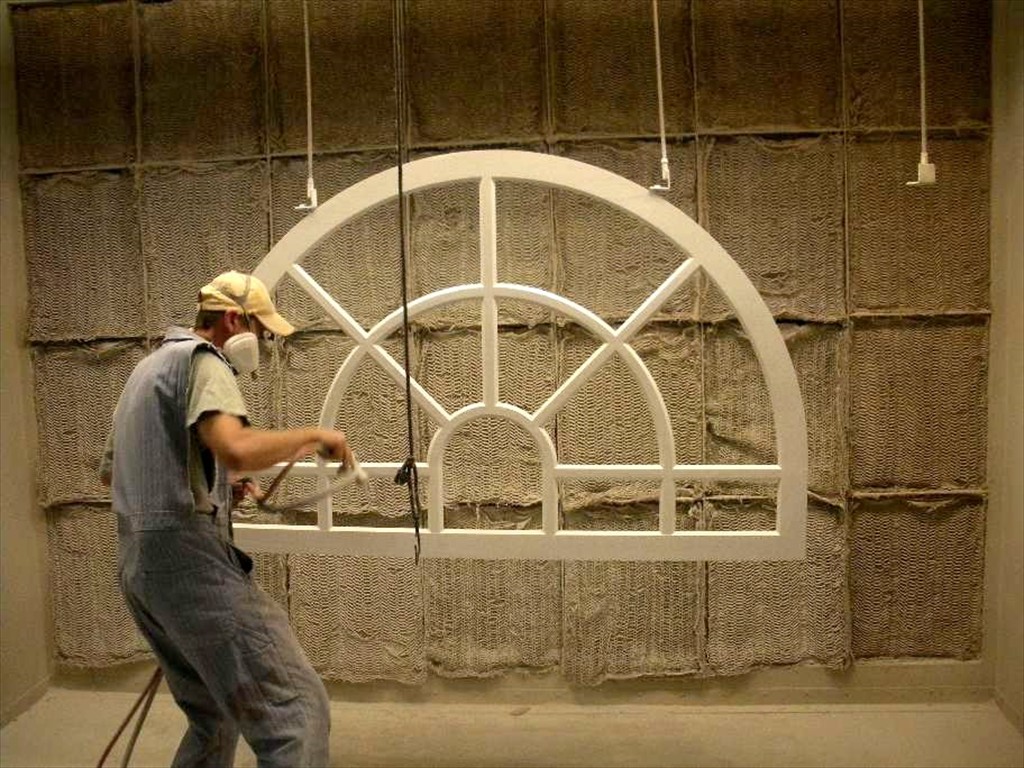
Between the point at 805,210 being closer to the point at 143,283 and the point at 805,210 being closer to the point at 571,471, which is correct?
the point at 571,471

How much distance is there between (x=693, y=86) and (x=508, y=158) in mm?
801

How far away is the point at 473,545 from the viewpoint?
201 centimetres

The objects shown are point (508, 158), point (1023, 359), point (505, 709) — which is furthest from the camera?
point (505, 709)

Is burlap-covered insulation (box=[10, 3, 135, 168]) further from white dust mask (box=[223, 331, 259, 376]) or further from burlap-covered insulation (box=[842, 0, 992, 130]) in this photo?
burlap-covered insulation (box=[842, 0, 992, 130])

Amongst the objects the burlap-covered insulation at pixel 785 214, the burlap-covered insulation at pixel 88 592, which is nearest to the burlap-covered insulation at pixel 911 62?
the burlap-covered insulation at pixel 785 214

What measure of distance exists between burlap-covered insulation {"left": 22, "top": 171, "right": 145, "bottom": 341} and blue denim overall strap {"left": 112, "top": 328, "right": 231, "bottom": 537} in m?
1.09

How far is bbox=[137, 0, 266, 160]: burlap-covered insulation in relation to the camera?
2.56 m

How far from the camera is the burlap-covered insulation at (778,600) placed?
256 cm

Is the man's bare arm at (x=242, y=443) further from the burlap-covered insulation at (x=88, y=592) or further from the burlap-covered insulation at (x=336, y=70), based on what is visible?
the burlap-covered insulation at (x=88, y=592)

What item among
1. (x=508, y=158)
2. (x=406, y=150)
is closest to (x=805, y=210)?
(x=508, y=158)

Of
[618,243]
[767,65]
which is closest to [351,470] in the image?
[618,243]

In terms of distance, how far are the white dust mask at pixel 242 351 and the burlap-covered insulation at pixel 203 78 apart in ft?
3.36

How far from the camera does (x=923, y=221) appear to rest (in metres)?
2.47

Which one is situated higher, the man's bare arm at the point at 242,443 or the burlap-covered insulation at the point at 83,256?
the burlap-covered insulation at the point at 83,256
